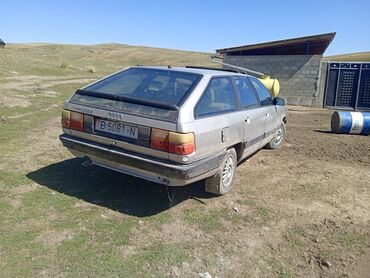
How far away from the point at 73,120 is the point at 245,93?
2454 mm

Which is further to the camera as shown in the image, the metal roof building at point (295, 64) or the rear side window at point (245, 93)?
the metal roof building at point (295, 64)

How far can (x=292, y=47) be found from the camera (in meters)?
16.0

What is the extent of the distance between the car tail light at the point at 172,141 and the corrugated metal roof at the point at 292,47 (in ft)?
43.4

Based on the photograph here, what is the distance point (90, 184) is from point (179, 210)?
1307 mm

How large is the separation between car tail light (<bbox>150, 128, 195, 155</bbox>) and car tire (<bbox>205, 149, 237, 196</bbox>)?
0.83m

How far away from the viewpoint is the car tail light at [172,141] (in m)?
3.63

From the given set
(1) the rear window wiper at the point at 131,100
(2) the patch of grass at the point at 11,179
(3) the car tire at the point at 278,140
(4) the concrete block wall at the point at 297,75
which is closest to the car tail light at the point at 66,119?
(1) the rear window wiper at the point at 131,100

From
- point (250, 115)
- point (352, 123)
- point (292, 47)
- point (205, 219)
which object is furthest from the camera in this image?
point (292, 47)

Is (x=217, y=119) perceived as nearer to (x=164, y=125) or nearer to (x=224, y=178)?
(x=164, y=125)

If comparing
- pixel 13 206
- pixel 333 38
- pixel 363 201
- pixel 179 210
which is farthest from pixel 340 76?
pixel 13 206

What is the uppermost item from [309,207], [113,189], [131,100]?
[131,100]

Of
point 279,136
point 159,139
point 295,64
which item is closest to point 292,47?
point 295,64

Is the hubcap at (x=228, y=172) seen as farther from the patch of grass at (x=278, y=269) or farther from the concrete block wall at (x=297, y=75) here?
the concrete block wall at (x=297, y=75)

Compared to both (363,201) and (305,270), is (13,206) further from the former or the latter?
(363,201)
